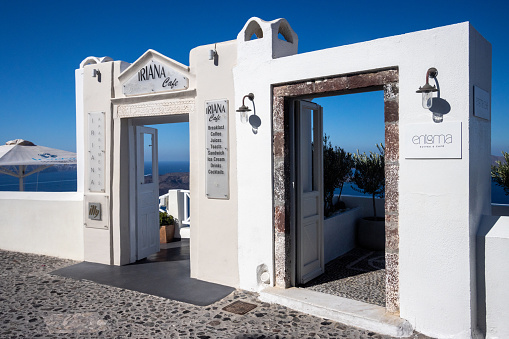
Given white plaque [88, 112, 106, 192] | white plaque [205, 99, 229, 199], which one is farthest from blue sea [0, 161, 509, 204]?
white plaque [205, 99, 229, 199]

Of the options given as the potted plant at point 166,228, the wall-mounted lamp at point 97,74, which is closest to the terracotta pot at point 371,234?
the potted plant at point 166,228

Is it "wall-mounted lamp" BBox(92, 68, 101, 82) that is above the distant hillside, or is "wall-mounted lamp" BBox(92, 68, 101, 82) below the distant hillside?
above

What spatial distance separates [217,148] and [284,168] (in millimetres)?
1035

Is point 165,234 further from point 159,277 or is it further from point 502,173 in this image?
point 502,173

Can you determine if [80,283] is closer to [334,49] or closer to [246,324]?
[246,324]

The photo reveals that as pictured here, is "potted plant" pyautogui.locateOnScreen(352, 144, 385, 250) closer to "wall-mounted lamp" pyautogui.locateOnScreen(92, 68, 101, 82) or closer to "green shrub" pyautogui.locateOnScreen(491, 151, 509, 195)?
"green shrub" pyautogui.locateOnScreen(491, 151, 509, 195)

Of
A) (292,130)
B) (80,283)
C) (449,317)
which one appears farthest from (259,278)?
(80,283)

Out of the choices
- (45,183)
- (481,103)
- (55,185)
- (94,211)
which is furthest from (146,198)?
(45,183)

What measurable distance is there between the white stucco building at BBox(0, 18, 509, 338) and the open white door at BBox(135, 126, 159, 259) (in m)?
0.03

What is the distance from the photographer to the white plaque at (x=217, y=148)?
18.0 ft

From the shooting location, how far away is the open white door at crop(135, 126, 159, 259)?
23.0 ft

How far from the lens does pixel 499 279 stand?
12.3ft

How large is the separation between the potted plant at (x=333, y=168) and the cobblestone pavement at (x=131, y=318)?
10.1 feet

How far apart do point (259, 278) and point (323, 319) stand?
1.07 m
